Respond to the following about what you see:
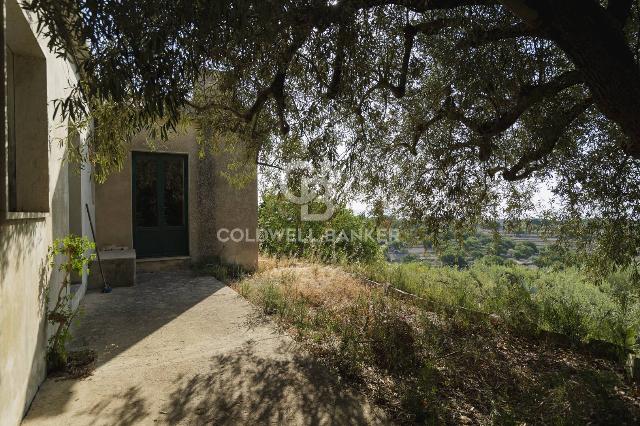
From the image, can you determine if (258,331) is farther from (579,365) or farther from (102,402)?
(579,365)

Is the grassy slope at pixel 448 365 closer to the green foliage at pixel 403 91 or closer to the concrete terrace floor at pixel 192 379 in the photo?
the concrete terrace floor at pixel 192 379

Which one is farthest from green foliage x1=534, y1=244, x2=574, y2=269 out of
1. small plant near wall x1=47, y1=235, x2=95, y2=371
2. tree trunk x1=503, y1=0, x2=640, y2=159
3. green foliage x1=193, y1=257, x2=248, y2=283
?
small plant near wall x1=47, y1=235, x2=95, y2=371

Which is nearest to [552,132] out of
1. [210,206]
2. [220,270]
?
[220,270]

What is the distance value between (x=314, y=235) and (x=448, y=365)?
891cm

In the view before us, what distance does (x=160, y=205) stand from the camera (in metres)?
9.31

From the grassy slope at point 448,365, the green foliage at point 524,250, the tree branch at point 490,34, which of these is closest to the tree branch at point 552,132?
the tree branch at point 490,34

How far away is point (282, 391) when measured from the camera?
Result: 11.9 feet

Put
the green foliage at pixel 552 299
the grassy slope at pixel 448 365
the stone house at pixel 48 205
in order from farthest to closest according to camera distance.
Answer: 1. the green foliage at pixel 552 299
2. the grassy slope at pixel 448 365
3. the stone house at pixel 48 205

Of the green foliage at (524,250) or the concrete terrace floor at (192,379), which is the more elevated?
the green foliage at (524,250)

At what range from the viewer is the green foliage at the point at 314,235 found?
41.2ft

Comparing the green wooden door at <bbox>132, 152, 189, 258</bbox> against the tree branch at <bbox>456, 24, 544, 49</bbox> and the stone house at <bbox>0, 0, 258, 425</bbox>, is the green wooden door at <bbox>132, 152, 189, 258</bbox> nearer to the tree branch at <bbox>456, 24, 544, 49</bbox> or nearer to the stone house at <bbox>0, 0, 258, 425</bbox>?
the stone house at <bbox>0, 0, 258, 425</bbox>

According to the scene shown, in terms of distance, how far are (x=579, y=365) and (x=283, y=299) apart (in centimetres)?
423

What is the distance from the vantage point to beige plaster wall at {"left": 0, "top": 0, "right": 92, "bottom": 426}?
2.56 metres

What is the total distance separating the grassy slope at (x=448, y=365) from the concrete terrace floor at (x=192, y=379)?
37 centimetres
